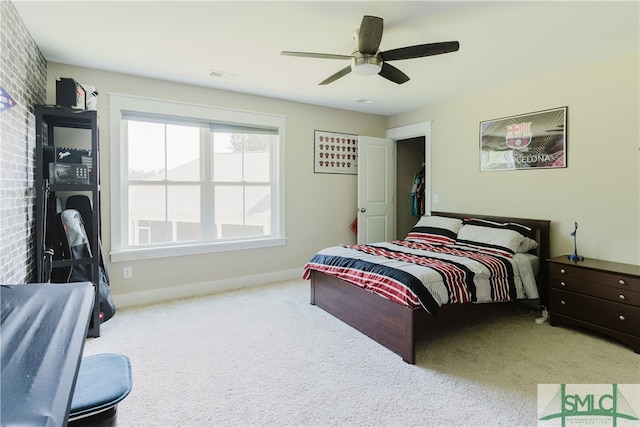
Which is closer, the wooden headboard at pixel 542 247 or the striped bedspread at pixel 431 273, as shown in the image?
the striped bedspread at pixel 431 273

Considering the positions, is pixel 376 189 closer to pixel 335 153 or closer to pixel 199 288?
pixel 335 153

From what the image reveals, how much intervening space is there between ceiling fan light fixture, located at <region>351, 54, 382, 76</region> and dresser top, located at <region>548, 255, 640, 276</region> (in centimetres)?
231

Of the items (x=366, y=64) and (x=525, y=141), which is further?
(x=525, y=141)

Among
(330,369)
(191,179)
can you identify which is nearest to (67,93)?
(191,179)

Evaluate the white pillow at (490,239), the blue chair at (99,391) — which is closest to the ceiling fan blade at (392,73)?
the white pillow at (490,239)

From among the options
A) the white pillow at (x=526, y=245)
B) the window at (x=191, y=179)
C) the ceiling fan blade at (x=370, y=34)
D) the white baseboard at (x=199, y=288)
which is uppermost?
the ceiling fan blade at (x=370, y=34)

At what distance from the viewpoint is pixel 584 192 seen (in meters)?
3.16

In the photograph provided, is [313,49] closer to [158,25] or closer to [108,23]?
[158,25]

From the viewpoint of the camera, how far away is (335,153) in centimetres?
480

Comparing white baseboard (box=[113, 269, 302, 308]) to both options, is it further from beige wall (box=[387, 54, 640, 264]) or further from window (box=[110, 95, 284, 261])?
beige wall (box=[387, 54, 640, 264])

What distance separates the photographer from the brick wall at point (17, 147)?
6.67 ft

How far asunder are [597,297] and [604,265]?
0.97 feet

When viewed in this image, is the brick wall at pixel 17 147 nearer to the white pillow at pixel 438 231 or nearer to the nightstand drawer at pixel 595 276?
the white pillow at pixel 438 231

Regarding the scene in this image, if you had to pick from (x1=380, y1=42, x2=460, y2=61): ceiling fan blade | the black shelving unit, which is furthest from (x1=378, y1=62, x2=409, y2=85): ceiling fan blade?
the black shelving unit
